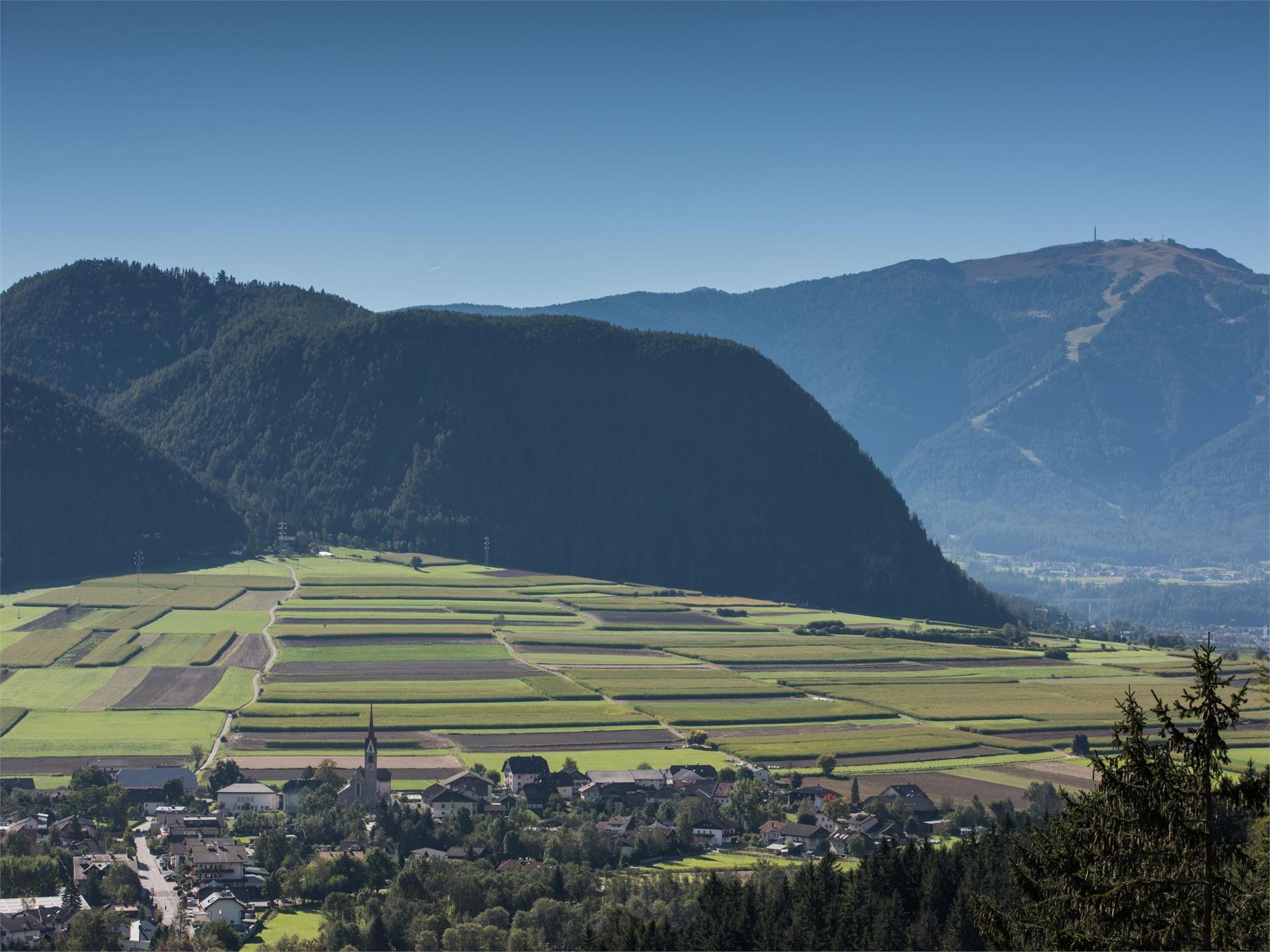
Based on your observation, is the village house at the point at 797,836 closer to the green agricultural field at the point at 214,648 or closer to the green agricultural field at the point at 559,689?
the green agricultural field at the point at 559,689

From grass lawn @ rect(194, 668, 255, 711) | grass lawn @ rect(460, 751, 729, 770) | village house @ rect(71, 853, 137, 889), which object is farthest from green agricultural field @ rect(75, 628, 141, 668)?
village house @ rect(71, 853, 137, 889)

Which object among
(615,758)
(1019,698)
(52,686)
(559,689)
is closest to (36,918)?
(615,758)

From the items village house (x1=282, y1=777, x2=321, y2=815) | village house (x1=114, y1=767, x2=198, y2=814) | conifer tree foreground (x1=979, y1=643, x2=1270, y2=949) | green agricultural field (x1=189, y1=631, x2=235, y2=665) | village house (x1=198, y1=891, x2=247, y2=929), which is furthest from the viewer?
green agricultural field (x1=189, y1=631, x2=235, y2=665)

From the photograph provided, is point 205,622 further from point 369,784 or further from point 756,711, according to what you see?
point 369,784

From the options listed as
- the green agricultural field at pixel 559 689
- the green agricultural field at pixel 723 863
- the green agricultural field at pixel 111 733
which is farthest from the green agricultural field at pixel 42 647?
the green agricultural field at pixel 723 863

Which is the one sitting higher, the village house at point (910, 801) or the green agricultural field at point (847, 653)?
the green agricultural field at point (847, 653)

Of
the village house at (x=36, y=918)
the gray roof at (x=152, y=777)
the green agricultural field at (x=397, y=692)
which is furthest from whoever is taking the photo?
the green agricultural field at (x=397, y=692)

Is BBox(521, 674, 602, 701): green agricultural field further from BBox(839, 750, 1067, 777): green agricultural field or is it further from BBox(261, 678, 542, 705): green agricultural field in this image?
BBox(839, 750, 1067, 777): green agricultural field
